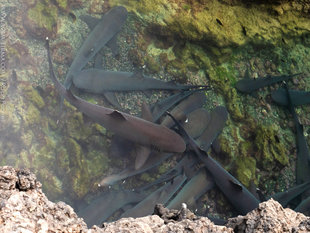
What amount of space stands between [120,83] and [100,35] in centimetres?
83

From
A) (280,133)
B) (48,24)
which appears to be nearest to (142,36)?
(48,24)

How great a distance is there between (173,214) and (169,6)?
3235 millimetres

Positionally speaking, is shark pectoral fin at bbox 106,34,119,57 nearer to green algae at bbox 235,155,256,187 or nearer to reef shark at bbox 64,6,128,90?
reef shark at bbox 64,6,128,90

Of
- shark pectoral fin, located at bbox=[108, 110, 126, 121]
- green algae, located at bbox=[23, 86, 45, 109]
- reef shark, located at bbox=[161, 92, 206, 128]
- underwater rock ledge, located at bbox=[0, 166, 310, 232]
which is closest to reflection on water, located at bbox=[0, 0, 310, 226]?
green algae, located at bbox=[23, 86, 45, 109]

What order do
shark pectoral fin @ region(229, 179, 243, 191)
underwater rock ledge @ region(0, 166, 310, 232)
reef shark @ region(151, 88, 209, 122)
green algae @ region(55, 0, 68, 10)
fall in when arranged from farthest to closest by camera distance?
green algae @ region(55, 0, 68, 10), reef shark @ region(151, 88, 209, 122), shark pectoral fin @ region(229, 179, 243, 191), underwater rock ledge @ region(0, 166, 310, 232)

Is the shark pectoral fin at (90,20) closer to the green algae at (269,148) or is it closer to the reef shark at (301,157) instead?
the green algae at (269,148)

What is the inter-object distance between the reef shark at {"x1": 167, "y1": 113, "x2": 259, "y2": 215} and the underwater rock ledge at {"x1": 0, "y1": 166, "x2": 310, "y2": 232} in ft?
5.65

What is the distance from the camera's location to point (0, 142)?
3.75 m

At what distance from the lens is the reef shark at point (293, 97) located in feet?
13.8

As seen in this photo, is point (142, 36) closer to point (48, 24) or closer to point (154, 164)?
point (48, 24)

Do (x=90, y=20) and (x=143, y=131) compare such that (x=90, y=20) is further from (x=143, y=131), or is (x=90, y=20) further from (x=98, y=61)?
(x=143, y=131)

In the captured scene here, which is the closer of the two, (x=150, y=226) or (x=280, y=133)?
(x=150, y=226)

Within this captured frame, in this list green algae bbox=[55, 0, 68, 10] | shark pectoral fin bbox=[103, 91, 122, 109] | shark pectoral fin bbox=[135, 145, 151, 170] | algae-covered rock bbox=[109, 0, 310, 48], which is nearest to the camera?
shark pectoral fin bbox=[135, 145, 151, 170]

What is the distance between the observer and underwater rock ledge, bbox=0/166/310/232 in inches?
52.2
